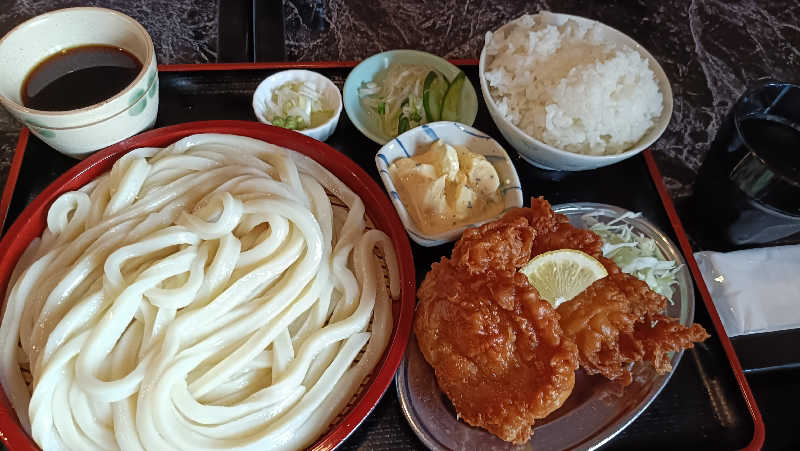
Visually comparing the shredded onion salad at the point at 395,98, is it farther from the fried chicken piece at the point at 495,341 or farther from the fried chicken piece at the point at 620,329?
the fried chicken piece at the point at 620,329

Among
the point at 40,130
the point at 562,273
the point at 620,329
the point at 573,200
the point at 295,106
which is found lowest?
the point at 573,200

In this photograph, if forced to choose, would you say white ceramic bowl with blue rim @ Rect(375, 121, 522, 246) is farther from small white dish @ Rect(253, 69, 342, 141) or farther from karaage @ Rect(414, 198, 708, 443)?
small white dish @ Rect(253, 69, 342, 141)

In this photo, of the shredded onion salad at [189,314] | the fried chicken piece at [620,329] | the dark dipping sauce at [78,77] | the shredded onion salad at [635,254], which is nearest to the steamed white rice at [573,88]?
the shredded onion salad at [635,254]

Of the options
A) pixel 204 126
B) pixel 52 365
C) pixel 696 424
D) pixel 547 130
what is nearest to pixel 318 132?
pixel 204 126

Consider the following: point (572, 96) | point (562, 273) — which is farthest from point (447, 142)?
point (562, 273)

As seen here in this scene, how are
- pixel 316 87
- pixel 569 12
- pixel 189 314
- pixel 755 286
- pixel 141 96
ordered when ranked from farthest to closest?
pixel 569 12 < pixel 316 87 < pixel 755 286 < pixel 141 96 < pixel 189 314

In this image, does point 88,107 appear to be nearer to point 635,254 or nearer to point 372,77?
point 372,77

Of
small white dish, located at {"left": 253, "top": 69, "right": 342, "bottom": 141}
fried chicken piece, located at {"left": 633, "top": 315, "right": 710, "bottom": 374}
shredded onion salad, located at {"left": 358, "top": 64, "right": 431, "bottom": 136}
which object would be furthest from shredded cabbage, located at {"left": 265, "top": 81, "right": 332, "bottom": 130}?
fried chicken piece, located at {"left": 633, "top": 315, "right": 710, "bottom": 374}
